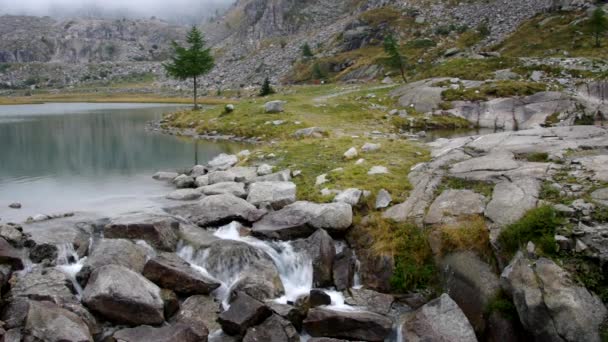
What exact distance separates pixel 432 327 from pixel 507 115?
42.7 m

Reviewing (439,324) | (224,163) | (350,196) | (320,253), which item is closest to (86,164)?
(224,163)

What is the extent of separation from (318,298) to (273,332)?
281cm

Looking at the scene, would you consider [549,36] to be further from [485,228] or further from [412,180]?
[485,228]

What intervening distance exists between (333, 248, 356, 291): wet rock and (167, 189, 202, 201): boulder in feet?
33.9

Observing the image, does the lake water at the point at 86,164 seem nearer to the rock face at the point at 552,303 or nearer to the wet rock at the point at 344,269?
the wet rock at the point at 344,269

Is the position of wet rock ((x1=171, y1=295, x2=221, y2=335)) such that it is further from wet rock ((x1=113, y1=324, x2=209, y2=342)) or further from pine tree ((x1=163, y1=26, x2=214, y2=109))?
pine tree ((x1=163, y1=26, x2=214, y2=109))

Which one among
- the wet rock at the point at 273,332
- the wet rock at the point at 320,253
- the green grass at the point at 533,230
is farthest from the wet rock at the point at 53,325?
the green grass at the point at 533,230

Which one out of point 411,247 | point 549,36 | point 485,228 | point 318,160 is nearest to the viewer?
point 485,228

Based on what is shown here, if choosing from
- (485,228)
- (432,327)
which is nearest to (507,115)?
(485,228)

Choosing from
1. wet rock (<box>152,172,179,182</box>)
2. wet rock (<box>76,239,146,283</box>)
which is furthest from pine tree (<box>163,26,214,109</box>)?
wet rock (<box>76,239,146,283</box>)

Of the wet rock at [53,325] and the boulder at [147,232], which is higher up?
the boulder at [147,232]

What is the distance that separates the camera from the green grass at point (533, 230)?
1494 cm

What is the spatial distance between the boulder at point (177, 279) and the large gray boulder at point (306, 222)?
13.4 ft

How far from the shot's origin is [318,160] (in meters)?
30.2
